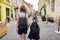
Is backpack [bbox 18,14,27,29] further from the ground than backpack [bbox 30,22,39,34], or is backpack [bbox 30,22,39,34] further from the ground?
backpack [bbox 18,14,27,29]

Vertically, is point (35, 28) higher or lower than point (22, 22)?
lower

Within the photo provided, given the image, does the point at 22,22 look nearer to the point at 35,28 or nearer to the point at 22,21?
the point at 22,21

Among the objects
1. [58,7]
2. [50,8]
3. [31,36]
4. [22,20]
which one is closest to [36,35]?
[31,36]

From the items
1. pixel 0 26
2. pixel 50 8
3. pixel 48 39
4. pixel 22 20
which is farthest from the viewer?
pixel 50 8

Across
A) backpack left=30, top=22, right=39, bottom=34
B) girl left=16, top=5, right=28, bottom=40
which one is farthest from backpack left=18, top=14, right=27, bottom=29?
backpack left=30, top=22, right=39, bottom=34

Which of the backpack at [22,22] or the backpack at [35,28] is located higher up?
the backpack at [22,22]

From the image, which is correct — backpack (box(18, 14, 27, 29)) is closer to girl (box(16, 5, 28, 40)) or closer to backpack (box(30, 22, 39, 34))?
girl (box(16, 5, 28, 40))

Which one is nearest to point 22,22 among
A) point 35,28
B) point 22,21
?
point 22,21

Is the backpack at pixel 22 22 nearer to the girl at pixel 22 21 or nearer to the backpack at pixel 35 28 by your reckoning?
the girl at pixel 22 21

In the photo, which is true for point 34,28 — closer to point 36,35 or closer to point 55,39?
point 36,35

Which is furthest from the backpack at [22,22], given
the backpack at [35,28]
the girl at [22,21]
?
the backpack at [35,28]

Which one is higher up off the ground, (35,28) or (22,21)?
(22,21)

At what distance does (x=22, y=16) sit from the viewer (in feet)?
31.0

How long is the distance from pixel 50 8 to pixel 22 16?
29391 mm
